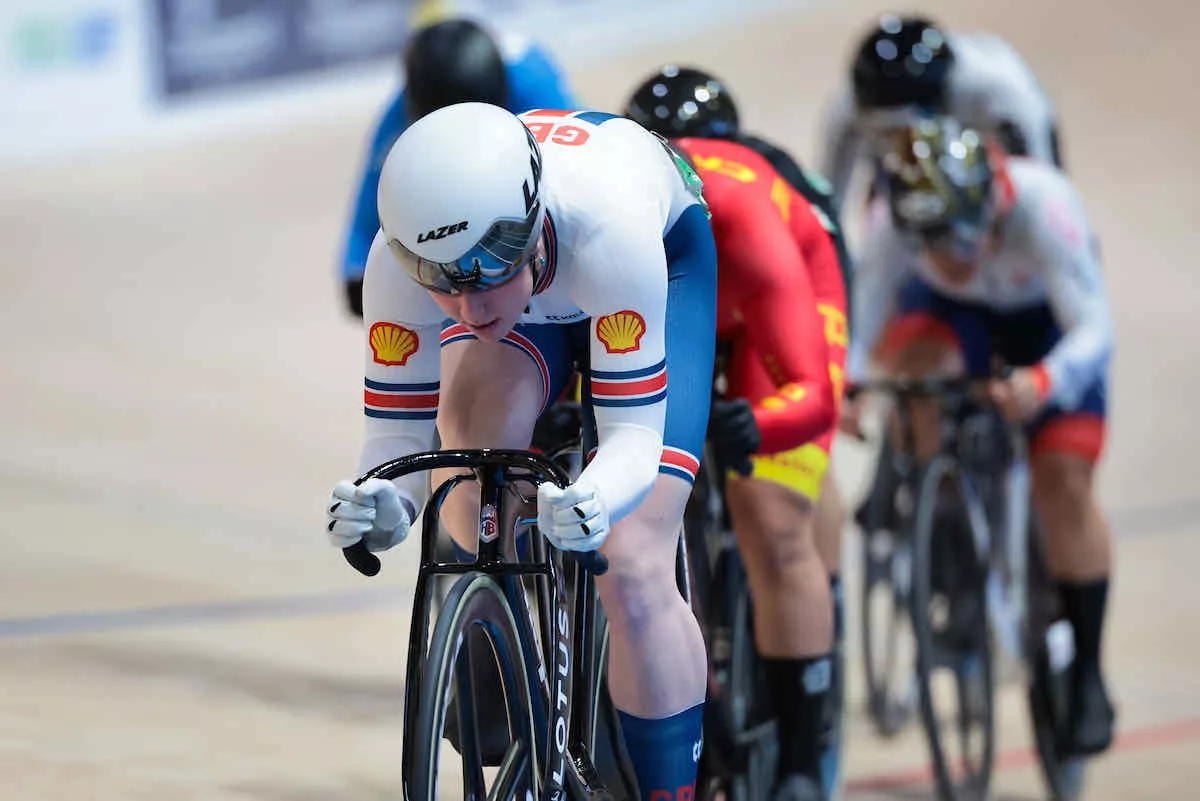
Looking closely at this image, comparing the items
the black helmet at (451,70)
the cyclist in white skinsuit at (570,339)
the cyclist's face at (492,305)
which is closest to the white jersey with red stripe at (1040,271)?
the black helmet at (451,70)

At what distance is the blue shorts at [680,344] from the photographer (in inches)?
107

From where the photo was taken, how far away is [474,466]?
7.98ft

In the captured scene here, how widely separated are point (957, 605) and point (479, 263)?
2.46 metres

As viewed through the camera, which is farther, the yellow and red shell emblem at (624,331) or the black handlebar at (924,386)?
the black handlebar at (924,386)

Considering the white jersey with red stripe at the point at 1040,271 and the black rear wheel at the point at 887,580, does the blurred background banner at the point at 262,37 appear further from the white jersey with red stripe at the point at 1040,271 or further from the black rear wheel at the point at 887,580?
the white jersey with red stripe at the point at 1040,271

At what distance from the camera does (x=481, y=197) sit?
2.27m

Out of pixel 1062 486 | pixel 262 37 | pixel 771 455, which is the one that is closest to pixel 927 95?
pixel 1062 486

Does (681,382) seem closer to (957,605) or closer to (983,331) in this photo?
(957,605)

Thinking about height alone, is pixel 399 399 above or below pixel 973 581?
above

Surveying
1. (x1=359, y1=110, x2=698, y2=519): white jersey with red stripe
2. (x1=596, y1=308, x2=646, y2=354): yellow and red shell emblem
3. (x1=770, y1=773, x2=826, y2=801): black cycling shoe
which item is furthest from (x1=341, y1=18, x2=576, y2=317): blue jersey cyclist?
(x1=770, y1=773, x2=826, y2=801): black cycling shoe

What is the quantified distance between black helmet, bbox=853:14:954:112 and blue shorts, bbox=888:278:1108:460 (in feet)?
1.71

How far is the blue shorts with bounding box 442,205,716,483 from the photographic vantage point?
2717mm

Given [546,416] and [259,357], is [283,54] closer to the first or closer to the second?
[259,357]

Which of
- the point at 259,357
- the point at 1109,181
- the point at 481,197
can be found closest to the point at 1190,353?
the point at 1109,181
